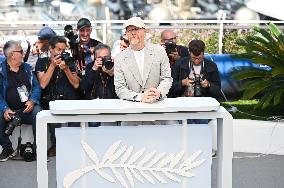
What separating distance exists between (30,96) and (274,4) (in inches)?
374

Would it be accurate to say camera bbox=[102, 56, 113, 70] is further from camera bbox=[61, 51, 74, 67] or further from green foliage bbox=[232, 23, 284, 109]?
green foliage bbox=[232, 23, 284, 109]

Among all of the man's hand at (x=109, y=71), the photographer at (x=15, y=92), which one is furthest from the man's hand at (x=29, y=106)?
the man's hand at (x=109, y=71)

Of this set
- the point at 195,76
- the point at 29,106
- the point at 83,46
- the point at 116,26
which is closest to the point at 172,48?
the point at 195,76

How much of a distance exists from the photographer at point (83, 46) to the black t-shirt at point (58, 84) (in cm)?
43

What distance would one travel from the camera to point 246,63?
11.8 m

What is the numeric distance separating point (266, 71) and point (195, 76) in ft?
6.33

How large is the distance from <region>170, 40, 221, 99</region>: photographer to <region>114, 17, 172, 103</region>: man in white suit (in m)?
1.86

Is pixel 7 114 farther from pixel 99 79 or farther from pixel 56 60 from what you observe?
pixel 99 79

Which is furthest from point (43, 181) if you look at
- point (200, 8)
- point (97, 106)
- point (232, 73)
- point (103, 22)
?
point (200, 8)

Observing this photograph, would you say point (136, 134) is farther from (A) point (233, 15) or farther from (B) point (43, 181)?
(A) point (233, 15)

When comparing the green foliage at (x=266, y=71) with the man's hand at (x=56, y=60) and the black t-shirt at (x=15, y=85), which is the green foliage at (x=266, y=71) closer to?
the man's hand at (x=56, y=60)

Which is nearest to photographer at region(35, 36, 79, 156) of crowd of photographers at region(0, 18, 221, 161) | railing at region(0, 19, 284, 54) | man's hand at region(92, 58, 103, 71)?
crowd of photographers at region(0, 18, 221, 161)

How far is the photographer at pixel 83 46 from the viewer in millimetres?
8355

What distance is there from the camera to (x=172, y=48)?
28.2 feet
